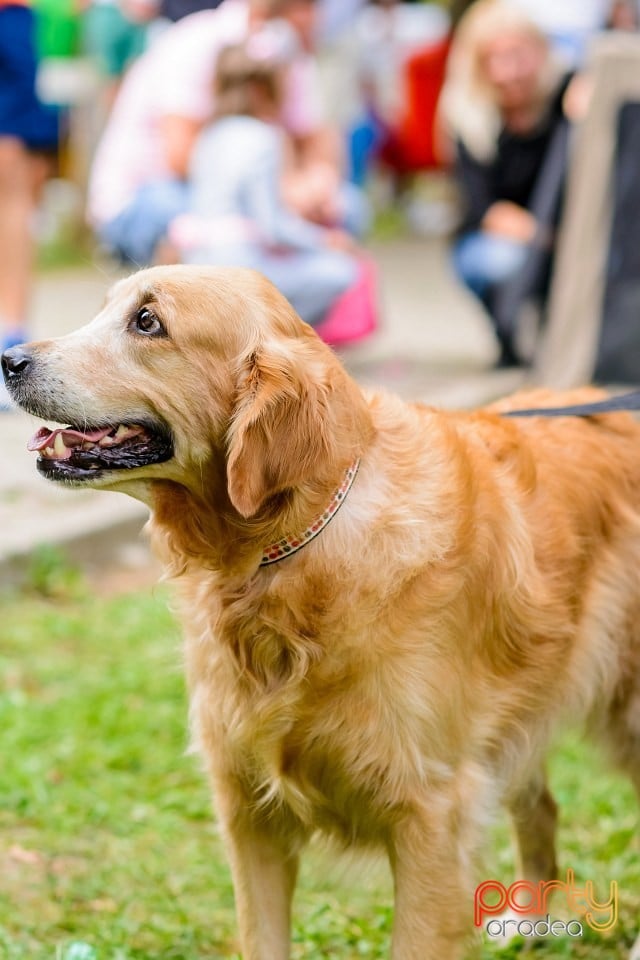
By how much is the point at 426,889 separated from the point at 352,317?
547 cm

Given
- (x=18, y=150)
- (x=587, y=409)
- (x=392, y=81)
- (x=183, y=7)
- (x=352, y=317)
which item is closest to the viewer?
(x=587, y=409)

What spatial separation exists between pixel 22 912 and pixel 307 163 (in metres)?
5.82

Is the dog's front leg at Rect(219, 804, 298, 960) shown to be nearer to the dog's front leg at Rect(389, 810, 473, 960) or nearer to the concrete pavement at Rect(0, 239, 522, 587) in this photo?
the dog's front leg at Rect(389, 810, 473, 960)

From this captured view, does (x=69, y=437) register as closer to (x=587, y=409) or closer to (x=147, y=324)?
(x=147, y=324)

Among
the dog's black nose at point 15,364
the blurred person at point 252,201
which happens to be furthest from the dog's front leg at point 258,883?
the blurred person at point 252,201

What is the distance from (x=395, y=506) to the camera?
2861 mm

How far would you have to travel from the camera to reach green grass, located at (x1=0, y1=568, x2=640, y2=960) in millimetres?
3418

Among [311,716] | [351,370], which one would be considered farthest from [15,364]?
[351,370]

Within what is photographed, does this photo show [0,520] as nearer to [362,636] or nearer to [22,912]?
[22,912]

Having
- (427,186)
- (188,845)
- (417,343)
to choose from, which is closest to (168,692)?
(188,845)

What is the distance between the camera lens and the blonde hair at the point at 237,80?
288 inches

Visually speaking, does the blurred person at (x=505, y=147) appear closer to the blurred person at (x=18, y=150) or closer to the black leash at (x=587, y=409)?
the blurred person at (x=18, y=150)

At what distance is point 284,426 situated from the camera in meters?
2.72

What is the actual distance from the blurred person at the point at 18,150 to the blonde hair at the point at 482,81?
268 centimetres
